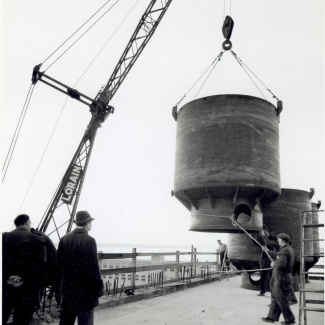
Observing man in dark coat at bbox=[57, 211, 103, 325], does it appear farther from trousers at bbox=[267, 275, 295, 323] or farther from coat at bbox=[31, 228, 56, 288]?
trousers at bbox=[267, 275, 295, 323]

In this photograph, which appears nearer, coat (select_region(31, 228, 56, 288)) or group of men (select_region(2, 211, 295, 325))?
group of men (select_region(2, 211, 295, 325))

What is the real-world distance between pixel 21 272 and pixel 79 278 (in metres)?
0.72

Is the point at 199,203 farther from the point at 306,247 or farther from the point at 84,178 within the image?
the point at 84,178

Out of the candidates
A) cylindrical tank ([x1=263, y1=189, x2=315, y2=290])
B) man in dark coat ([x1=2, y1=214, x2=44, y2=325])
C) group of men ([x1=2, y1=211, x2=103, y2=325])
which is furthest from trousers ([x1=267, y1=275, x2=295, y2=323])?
→ cylindrical tank ([x1=263, y1=189, x2=315, y2=290])

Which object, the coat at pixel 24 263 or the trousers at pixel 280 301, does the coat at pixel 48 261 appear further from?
the trousers at pixel 280 301

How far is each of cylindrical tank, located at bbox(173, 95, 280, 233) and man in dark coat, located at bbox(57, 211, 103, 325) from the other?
4395 mm

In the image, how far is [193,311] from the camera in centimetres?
719

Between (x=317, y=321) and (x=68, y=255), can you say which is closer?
(x=68, y=255)

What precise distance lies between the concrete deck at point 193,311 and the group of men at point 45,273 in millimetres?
2003

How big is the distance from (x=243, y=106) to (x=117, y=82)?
771 centimetres

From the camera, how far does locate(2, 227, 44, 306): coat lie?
4.09 meters

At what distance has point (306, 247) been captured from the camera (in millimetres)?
11250

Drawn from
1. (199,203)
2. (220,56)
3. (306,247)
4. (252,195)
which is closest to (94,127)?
(220,56)

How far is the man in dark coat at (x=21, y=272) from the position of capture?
403 cm
